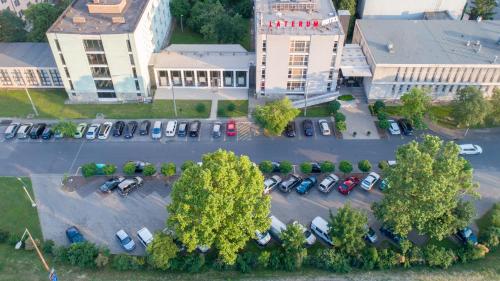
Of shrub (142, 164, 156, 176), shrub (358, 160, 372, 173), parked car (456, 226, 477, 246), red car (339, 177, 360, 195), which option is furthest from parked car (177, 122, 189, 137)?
parked car (456, 226, 477, 246)

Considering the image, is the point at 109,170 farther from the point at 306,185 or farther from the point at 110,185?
the point at 306,185

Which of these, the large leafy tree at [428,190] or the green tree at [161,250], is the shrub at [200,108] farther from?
the large leafy tree at [428,190]

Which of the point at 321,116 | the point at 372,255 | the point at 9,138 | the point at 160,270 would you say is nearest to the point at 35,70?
the point at 9,138

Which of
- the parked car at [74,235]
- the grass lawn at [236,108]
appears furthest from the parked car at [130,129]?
the parked car at [74,235]

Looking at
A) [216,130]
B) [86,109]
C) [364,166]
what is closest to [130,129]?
[86,109]

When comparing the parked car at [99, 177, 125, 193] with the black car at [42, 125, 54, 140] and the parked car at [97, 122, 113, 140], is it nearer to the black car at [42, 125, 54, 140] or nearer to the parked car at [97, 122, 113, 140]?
the parked car at [97, 122, 113, 140]

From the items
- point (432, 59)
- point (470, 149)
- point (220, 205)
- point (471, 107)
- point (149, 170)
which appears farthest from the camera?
point (432, 59)

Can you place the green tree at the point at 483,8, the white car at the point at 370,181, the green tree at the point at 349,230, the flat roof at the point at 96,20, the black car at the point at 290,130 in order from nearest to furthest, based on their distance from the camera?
1. the green tree at the point at 349,230
2. the white car at the point at 370,181
3. the black car at the point at 290,130
4. the flat roof at the point at 96,20
5. the green tree at the point at 483,8
